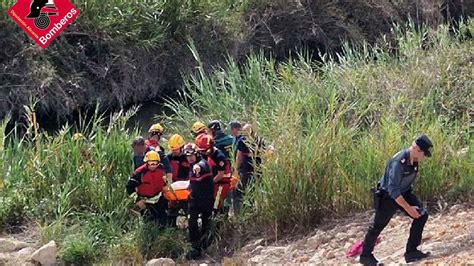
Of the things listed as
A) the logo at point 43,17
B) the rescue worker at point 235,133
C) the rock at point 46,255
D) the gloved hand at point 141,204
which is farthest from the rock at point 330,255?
the logo at point 43,17

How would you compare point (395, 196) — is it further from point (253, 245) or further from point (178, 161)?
point (178, 161)

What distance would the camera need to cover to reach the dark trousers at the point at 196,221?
8664 millimetres

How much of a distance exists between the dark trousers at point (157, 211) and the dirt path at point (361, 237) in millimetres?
949

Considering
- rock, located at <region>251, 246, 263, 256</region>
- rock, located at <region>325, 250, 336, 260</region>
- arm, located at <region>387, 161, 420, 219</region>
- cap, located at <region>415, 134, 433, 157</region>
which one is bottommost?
rock, located at <region>251, 246, 263, 256</region>

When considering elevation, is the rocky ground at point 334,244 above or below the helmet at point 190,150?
below

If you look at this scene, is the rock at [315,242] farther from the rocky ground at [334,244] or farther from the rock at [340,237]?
the rock at [340,237]

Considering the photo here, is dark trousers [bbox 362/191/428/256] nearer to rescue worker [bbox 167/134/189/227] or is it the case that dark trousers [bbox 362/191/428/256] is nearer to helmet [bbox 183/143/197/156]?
helmet [bbox 183/143/197/156]

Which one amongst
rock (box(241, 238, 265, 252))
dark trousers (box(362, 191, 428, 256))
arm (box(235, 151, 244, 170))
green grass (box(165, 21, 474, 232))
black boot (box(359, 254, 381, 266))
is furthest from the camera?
arm (box(235, 151, 244, 170))

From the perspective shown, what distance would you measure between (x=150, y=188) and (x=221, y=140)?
47.4 inches

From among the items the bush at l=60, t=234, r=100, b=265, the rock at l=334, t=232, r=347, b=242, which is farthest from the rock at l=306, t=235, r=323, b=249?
the bush at l=60, t=234, r=100, b=265

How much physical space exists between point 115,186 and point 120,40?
7.51 m

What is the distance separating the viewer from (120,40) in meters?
16.7

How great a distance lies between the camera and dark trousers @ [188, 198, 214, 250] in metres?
8.66

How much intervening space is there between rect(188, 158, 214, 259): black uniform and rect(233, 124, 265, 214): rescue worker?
0.55 metres
